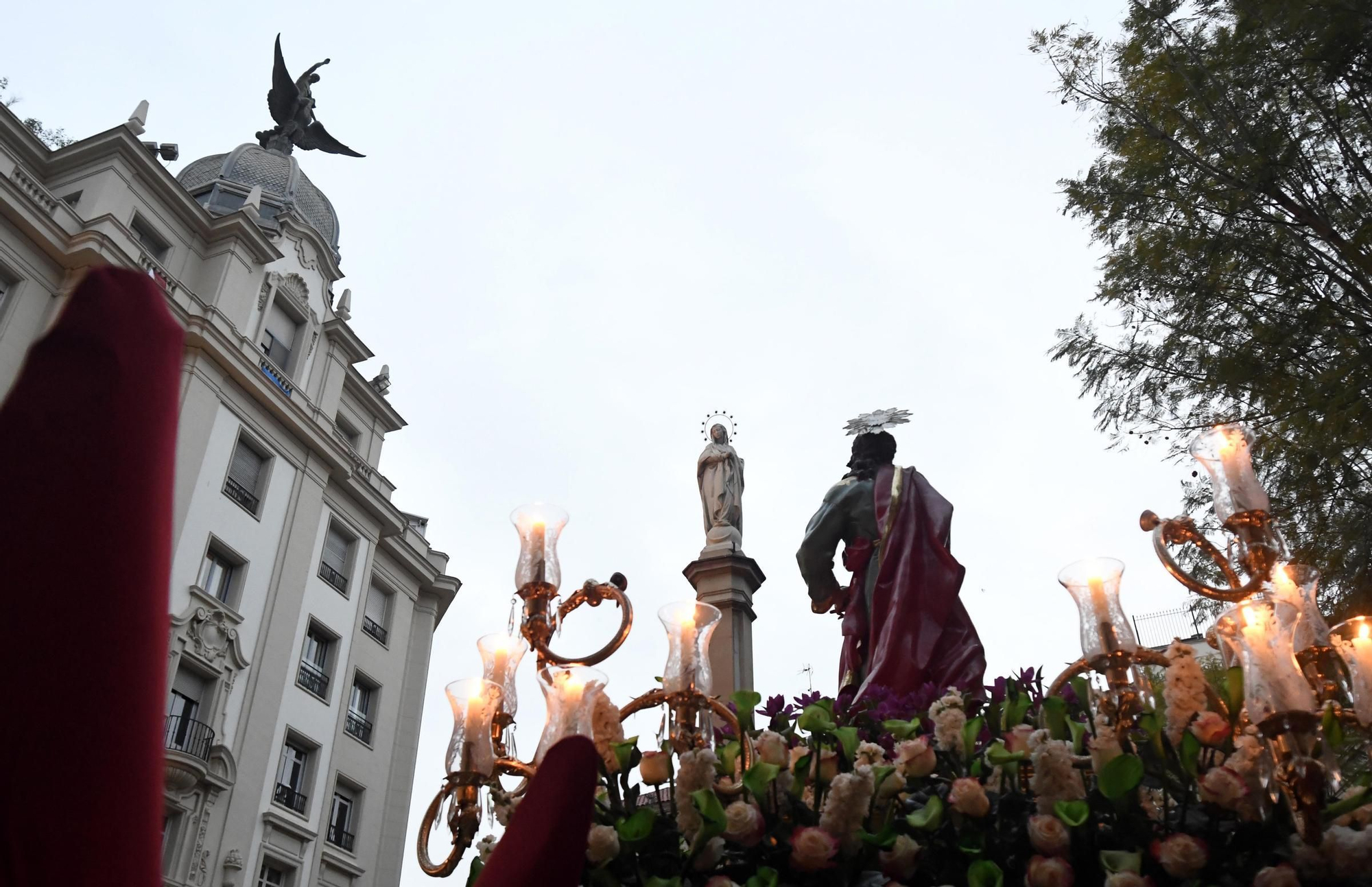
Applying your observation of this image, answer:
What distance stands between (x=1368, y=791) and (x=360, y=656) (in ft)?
71.3

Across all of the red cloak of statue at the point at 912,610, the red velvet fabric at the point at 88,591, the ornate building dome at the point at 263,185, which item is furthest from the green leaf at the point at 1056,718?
the ornate building dome at the point at 263,185

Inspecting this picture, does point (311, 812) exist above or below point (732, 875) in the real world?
above

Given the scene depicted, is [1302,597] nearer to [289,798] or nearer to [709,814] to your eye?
[709,814]

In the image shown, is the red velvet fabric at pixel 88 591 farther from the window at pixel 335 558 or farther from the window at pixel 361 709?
the window at pixel 335 558

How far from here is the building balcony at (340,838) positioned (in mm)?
19688

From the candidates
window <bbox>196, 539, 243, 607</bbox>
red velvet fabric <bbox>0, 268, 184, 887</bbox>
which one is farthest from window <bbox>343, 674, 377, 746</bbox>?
red velvet fabric <bbox>0, 268, 184, 887</bbox>

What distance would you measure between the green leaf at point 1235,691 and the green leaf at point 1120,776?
44 cm

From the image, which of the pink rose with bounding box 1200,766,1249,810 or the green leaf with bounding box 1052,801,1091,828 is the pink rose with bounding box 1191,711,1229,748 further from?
the green leaf with bounding box 1052,801,1091,828

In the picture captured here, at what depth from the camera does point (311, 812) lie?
18891 millimetres

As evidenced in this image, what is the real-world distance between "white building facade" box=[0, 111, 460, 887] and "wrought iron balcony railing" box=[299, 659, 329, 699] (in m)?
0.05

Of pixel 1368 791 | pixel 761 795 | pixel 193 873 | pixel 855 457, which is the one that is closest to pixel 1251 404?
pixel 855 457

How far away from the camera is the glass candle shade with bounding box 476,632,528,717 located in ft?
13.5

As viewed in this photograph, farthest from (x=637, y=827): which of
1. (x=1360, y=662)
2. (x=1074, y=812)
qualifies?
(x=1360, y=662)

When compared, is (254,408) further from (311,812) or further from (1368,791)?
(1368,791)
